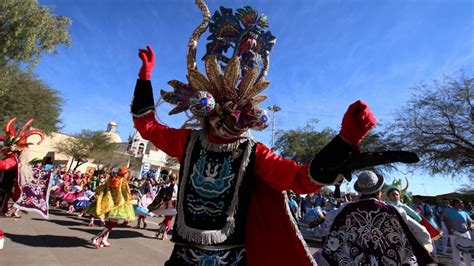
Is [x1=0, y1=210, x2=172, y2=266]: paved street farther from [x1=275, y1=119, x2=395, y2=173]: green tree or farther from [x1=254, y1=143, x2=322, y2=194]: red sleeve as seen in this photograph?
[x1=275, y1=119, x2=395, y2=173]: green tree

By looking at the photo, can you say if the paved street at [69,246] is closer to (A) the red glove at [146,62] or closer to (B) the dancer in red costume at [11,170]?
(B) the dancer in red costume at [11,170]

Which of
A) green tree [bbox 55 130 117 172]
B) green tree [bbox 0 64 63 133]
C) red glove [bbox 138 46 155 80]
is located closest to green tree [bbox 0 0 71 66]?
green tree [bbox 0 64 63 133]

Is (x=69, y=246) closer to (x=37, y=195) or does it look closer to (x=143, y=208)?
(x=37, y=195)

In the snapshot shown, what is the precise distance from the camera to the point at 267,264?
2.15 metres

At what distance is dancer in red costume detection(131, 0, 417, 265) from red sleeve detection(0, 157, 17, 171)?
358 centimetres

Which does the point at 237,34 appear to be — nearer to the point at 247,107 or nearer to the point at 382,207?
the point at 247,107

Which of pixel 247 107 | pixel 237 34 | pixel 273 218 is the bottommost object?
pixel 273 218

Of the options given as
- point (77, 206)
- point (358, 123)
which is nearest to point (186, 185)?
point (358, 123)

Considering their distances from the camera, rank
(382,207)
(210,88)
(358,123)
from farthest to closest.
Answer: (382,207), (210,88), (358,123)

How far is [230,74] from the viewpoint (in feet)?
8.21

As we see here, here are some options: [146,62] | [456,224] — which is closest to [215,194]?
[146,62]

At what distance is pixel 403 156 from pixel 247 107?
1151 millimetres

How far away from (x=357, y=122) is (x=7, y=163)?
213 inches

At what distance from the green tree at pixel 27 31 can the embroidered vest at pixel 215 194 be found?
15109 mm
